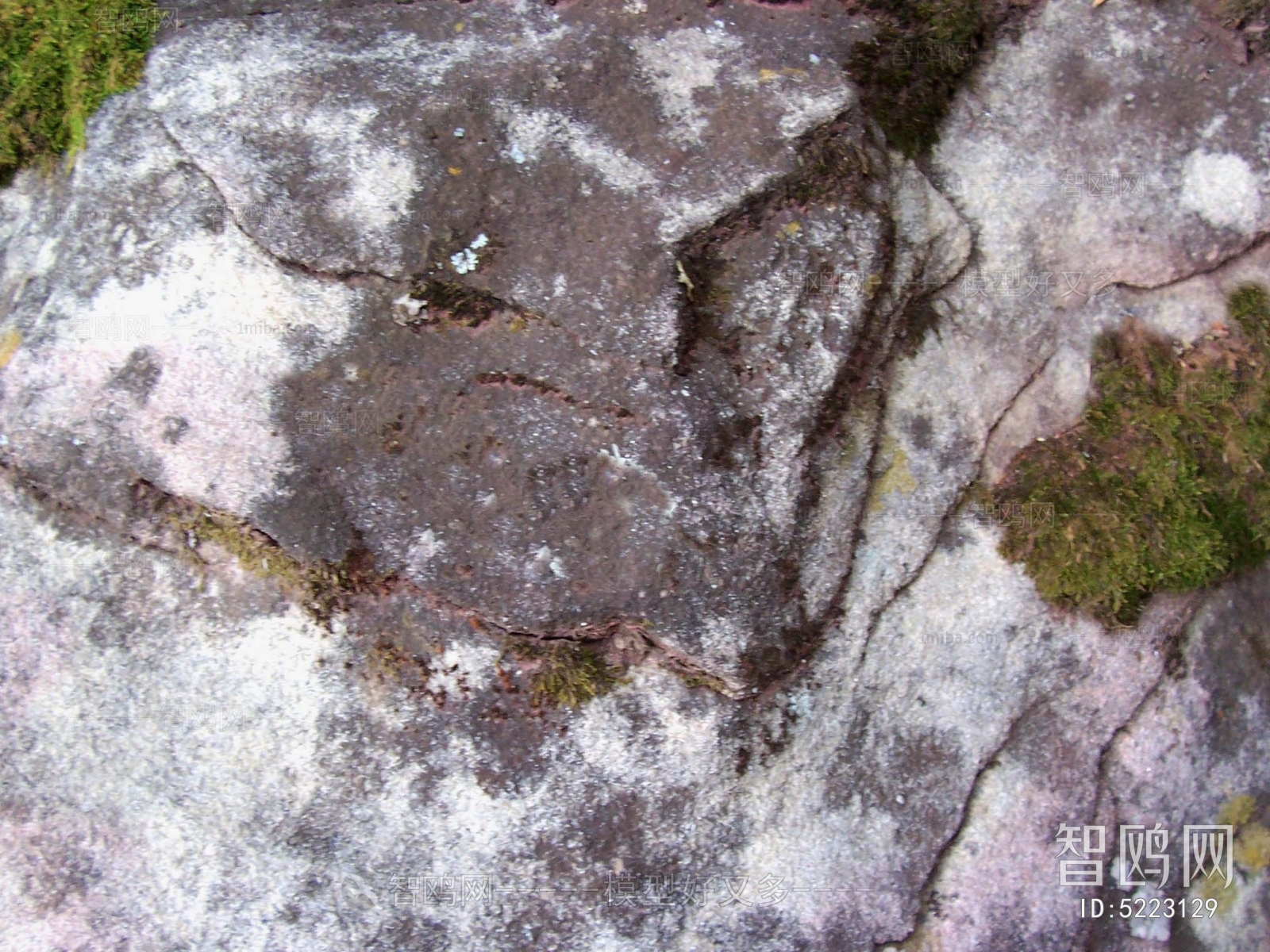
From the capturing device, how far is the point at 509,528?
2025 mm

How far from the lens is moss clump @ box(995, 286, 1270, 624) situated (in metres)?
2.23

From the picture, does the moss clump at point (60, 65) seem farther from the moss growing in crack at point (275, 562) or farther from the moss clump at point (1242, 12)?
the moss clump at point (1242, 12)

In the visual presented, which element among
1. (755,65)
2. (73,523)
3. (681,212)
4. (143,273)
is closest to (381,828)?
(73,523)

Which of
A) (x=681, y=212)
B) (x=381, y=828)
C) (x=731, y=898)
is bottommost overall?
(x=381, y=828)

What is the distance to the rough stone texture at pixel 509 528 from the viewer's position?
2045 mm

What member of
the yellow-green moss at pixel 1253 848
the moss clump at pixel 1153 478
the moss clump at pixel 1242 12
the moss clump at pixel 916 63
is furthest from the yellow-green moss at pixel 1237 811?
the moss clump at pixel 1242 12

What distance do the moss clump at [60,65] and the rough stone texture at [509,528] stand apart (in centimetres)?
9

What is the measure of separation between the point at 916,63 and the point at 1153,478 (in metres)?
1.17

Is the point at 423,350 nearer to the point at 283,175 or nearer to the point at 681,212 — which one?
the point at 283,175

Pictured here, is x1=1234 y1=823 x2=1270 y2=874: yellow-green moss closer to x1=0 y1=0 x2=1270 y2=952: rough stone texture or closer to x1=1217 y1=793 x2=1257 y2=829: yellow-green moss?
x1=1217 y1=793 x2=1257 y2=829: yellow-green moss

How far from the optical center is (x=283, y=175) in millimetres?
2111

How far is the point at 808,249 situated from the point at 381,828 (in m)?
1.62

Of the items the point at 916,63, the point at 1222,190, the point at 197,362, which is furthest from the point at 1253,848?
the point at 197,362

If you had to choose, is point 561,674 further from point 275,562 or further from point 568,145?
point 568,145
